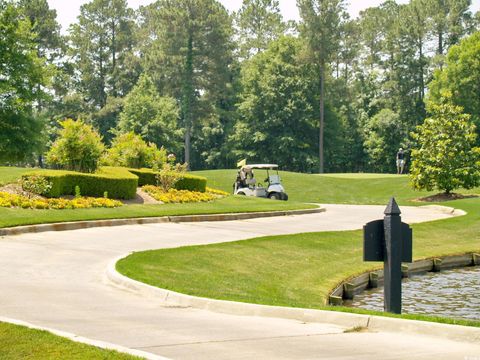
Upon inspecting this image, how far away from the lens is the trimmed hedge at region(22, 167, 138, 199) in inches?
1049

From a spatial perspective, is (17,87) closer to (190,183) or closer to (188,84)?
(190,183)

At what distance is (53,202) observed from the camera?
82.4ft

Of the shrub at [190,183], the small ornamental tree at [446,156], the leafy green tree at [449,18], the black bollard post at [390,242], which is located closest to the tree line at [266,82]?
the leafy green tree at [449,18]

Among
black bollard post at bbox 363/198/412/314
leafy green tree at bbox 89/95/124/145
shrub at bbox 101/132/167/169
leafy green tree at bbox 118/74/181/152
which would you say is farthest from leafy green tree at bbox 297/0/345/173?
black bollard post at bbox 363/198/412/314

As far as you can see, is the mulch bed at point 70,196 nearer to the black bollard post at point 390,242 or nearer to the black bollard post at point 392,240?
the black bollard post at point 390,242

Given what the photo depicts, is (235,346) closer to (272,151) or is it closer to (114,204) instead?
(114,204)

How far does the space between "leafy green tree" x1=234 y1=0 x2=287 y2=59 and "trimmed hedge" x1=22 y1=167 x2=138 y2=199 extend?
228ft

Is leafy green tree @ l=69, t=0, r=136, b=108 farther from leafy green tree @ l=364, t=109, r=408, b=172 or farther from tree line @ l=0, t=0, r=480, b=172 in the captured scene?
leafy green tree @ l=364, t=109, r=408, b=172

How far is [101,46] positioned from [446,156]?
5710cm

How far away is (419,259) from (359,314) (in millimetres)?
11802

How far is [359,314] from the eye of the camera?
29.0 ft

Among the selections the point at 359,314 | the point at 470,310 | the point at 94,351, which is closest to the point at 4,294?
the point at 94,351

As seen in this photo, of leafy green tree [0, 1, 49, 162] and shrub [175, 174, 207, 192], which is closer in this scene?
shrub [175, 174, 207, 192]

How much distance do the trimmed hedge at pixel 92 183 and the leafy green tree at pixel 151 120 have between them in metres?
39.4
